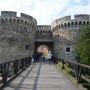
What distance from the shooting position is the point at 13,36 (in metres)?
21.5

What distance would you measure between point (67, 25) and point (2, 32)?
7550 millimetres

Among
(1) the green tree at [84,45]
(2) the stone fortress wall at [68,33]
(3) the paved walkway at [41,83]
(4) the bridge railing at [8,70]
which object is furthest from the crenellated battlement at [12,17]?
(3) the paved walkway at [41,83]

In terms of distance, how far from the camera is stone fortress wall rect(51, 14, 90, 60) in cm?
2239

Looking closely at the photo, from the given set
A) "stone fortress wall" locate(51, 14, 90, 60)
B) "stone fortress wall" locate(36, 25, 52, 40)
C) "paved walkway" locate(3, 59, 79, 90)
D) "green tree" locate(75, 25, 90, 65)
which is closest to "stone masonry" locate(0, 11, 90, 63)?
"stone fortress wall" locate(51, 14, 90, 60)

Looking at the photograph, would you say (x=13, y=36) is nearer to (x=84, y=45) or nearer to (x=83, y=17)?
(x=84, y=45)

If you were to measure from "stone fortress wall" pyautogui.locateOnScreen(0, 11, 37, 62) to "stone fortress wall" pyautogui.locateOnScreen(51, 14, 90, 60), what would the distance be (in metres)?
4.12

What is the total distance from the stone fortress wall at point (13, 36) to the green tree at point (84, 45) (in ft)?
→ 20.4

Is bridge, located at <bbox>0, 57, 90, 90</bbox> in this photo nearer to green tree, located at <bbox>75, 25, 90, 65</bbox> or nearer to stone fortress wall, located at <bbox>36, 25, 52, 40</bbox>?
green tree, located at <bbox>75, 25, 90, 65</bbox>

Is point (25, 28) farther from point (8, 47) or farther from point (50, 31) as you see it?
point (50, 31)

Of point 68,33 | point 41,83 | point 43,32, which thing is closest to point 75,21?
point 68,33

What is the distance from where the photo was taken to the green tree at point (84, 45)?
18.7 metres

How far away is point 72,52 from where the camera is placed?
2228 centimetres

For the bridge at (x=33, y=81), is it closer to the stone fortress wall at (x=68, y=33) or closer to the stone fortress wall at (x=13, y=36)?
the stone fortress wall at (x=13, y=36)

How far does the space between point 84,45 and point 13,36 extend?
7.83 m
